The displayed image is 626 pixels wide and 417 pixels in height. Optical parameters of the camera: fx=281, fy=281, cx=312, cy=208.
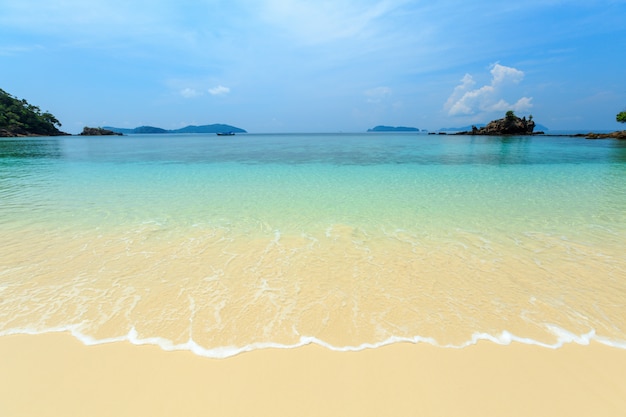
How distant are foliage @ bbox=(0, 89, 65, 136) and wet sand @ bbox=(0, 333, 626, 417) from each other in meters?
125

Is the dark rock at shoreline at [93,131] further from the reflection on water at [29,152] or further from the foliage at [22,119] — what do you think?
the reflection on water at [29,152]

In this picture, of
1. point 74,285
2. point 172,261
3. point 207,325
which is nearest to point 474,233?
point 207,325

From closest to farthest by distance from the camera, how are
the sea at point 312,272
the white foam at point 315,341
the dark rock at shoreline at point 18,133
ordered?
the white foam at point 315,341
the sea at point 312,272
the dark rock at shoreline at point 18,133

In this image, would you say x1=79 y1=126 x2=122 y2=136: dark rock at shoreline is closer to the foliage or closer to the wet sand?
the foliage

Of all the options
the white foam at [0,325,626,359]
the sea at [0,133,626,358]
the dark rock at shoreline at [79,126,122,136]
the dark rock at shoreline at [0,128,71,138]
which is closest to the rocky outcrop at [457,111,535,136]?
the sea at [0,133,626,358]

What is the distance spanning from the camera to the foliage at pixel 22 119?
298 ft

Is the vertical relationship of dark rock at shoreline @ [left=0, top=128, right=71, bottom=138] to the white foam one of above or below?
above

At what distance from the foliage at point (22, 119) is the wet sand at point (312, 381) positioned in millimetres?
125353

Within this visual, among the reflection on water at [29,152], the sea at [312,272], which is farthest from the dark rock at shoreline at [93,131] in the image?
the sea at [312,272]

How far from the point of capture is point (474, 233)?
734 cm

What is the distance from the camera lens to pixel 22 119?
10031cm

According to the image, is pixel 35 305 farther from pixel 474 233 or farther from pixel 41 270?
pixel 474 233

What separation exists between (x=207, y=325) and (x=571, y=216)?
10.9m

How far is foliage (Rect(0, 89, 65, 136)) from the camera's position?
9068cm
